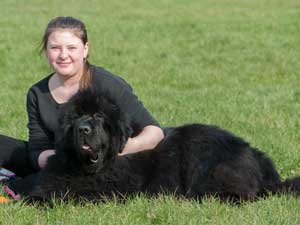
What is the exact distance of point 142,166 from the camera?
5.08 metres

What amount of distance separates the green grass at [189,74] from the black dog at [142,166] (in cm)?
20

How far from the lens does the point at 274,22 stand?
19.1 meters

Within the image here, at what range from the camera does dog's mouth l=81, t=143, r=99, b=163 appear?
183 inches

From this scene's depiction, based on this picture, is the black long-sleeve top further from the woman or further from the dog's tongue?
the dog's tongue

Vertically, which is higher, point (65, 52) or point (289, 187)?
point (65, 52)

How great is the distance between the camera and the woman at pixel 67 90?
5344 millimetres

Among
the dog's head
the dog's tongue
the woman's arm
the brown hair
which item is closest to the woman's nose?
the brown hair

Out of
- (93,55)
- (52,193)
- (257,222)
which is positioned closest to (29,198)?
(52,193)

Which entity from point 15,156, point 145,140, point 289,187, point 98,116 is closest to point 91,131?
point 98,116

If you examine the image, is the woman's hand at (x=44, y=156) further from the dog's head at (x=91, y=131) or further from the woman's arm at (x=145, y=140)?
the woman's arm at (x=145, y=140)

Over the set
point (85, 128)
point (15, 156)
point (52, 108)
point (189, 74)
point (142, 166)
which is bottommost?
point (189, 74)

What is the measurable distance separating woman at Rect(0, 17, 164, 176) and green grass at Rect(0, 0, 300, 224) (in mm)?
711

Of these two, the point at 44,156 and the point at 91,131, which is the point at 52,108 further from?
the point at 91,131

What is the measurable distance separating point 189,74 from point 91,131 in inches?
317
